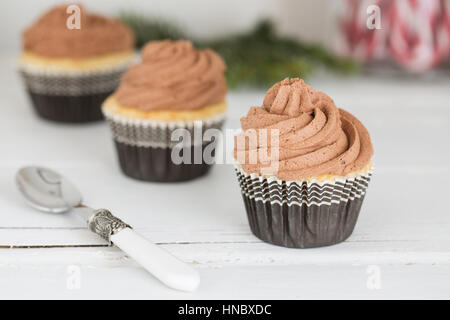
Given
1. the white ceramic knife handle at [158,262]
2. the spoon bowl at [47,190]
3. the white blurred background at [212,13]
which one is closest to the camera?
the white ceramic knife handle at [158,262]

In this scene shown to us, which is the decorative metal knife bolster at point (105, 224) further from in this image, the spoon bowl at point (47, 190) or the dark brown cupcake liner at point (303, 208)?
the dark brown cupcake liner at point (303, 208)

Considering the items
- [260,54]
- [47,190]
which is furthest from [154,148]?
[260,54]

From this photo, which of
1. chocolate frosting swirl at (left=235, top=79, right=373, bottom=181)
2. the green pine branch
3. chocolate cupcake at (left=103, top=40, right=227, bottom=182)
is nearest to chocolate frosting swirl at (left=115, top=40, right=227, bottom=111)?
chocolate cupcake at (left=103, top=40, right=227, bottom=182)

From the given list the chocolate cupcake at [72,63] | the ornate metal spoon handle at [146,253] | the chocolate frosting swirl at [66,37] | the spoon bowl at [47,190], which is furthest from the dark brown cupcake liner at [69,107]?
the ornate metal spoon handle at [146,253]

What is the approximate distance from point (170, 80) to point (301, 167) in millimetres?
444

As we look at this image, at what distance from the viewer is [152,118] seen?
1.37 m

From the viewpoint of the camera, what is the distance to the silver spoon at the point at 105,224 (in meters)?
0.94

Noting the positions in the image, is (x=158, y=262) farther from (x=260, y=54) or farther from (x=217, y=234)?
(x=260, y=54)

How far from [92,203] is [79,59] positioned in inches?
22.4

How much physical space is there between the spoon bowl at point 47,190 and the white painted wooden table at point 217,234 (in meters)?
0.02

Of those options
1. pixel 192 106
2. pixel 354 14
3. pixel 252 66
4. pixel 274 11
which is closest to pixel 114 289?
pixel 192 106

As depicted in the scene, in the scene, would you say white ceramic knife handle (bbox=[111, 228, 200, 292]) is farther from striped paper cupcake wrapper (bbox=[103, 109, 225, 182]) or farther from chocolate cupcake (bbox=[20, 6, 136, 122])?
chocolate cupcake (bbox=[20, 6, 136, 122])

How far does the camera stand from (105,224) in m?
1.08

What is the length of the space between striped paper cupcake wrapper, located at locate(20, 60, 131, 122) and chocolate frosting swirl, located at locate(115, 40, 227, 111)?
0.39 metres
